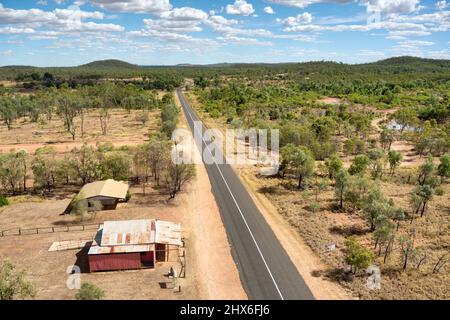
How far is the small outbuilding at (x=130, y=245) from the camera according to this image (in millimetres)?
34562

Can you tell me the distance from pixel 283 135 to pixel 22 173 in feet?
155

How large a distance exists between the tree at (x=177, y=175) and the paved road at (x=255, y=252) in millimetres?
4531

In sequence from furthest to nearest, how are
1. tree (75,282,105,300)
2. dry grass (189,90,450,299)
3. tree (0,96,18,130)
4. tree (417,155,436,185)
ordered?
tree (0,96,18,130)
tree (417,155,436,185)
dry grass (189,90,450,299)
tree (75,282,105,300)

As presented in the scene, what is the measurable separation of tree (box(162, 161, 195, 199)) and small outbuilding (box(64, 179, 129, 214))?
6.44 meters

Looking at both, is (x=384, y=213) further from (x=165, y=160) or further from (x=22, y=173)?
(x=22, y=173)

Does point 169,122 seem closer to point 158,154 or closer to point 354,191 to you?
point 158,154

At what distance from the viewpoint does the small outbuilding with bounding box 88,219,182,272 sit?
113 feet

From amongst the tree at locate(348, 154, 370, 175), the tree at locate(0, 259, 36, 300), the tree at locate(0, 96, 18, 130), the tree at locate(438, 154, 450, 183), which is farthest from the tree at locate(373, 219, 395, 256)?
the tree at locate(0, 96, 18, 130)

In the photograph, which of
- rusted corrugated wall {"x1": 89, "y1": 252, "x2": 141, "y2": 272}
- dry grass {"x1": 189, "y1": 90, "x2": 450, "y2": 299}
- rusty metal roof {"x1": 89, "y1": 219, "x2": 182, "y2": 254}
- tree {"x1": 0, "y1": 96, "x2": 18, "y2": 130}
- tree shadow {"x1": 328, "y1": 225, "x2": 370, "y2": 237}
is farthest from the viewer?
tree {"x1": 0, "y1": 96, "x2": 18, "y2": 130}

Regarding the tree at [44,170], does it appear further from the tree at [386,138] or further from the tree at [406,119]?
the tree at [406,119]

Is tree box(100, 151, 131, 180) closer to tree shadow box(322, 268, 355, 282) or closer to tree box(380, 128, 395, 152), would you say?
tree shadow box(322, 268, 355, 282)

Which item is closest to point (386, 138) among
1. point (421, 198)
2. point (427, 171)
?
point (427, 171)

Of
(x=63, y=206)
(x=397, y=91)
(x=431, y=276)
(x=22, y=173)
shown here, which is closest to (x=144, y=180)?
(x=63, y=206)

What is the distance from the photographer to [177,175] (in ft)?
176
